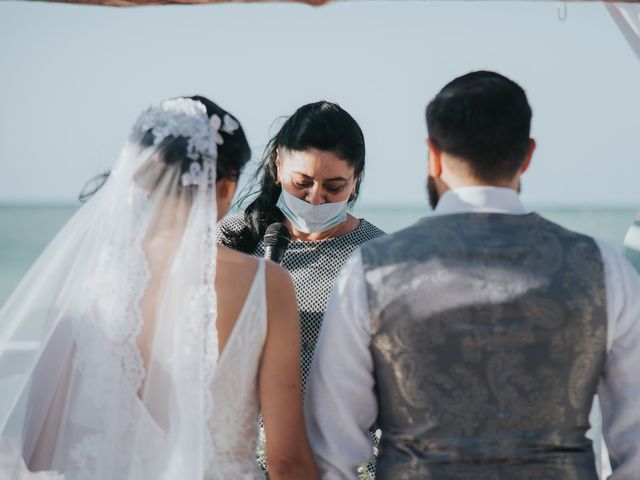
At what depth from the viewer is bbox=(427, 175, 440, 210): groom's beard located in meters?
2.46

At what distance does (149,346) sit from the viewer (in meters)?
2.47

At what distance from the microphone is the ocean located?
22.2 m

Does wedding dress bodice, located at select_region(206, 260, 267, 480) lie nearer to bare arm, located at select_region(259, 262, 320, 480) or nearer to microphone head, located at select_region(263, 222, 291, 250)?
bare arm, located at select_region(259, 262, 320, 480)

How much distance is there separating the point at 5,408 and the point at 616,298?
1585 mm

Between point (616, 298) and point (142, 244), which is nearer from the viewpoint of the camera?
point (616, 298)

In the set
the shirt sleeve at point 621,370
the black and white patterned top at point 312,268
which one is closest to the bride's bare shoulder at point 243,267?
the shirt sleeve at point 621,370

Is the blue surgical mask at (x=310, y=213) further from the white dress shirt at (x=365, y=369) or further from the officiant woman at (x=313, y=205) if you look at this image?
the white dress shirt at (x=365, y=369)

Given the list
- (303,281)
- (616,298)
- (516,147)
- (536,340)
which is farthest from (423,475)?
(303,281)

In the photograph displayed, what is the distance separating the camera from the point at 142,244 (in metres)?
2.49

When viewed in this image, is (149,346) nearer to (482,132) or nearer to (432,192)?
(432,192)

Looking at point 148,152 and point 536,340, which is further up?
point 148,152

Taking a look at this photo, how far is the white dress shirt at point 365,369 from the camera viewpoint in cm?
234

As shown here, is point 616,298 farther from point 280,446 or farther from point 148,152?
point 148,152

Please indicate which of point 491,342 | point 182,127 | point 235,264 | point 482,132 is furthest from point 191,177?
point 491,342
